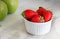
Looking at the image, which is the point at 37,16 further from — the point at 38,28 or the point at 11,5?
the point at 11,5

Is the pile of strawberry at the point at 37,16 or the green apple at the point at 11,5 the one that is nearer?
the pile of strawberry at the point at 37,16

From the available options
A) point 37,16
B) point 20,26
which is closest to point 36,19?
point 37,16

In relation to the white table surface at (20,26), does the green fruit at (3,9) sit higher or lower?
higher

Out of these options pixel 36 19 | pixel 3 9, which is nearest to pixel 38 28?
pixel 36 19

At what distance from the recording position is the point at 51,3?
40.5 inches

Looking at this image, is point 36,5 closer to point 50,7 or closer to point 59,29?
point 50,7

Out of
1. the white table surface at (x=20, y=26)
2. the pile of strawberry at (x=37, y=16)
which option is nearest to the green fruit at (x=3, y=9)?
the white table surface at (x=20, y=26)

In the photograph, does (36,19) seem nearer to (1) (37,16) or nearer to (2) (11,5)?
(1) (37,16)

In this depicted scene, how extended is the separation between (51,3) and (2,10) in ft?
1.20

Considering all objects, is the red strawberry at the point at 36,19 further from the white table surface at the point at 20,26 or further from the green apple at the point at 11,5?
the green apple at the point at 11,5

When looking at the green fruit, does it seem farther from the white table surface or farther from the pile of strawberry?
the pile of strawberry

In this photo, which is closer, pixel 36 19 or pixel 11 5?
pixel 36 19

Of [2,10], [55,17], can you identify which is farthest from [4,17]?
[55,17]

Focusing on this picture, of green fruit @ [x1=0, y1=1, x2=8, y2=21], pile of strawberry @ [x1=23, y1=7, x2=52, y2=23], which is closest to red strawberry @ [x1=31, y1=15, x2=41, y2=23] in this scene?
pile of strawberry @ [x1=23, y1=7, x2=52, y2=23]
